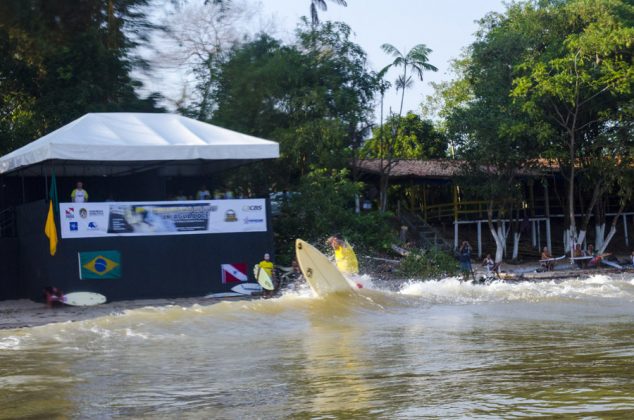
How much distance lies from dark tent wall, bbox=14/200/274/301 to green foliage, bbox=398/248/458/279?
442 centimetres

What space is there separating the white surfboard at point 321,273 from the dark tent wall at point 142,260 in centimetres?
359

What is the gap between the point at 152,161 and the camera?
2120cm

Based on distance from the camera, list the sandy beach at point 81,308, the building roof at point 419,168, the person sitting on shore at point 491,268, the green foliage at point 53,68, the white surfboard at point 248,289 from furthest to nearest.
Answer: the building roof at point 419,168, the green foliage at point 53,68, the person sitting on shore at point 491,268, the white surfboard at point 248,289, the sandy beach at point 81,308

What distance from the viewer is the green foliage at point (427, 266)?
2411 cm

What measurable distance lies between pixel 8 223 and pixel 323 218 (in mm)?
8370

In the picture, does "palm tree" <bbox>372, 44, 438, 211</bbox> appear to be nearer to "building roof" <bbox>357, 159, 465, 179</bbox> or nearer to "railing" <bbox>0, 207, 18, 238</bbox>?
"building roof" <bbox>357, 159, 465, 179</bbox>

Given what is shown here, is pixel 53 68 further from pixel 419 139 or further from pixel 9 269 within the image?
pixel 419 139

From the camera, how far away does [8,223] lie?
2281cm

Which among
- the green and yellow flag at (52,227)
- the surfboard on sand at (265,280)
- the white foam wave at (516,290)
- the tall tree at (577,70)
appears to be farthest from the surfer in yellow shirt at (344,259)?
the tall tree at (577,70)

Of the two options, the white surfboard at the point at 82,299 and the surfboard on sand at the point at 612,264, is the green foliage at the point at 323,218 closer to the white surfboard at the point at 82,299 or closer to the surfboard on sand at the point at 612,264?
the white surfboard at the point at 82,299

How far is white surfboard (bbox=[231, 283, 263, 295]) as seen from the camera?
69.6 feet

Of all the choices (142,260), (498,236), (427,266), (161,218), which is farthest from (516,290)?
(498,236)

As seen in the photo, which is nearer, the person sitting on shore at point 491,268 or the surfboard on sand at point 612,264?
the person sitting on shore at point 491,268

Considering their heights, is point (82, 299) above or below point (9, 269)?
below
